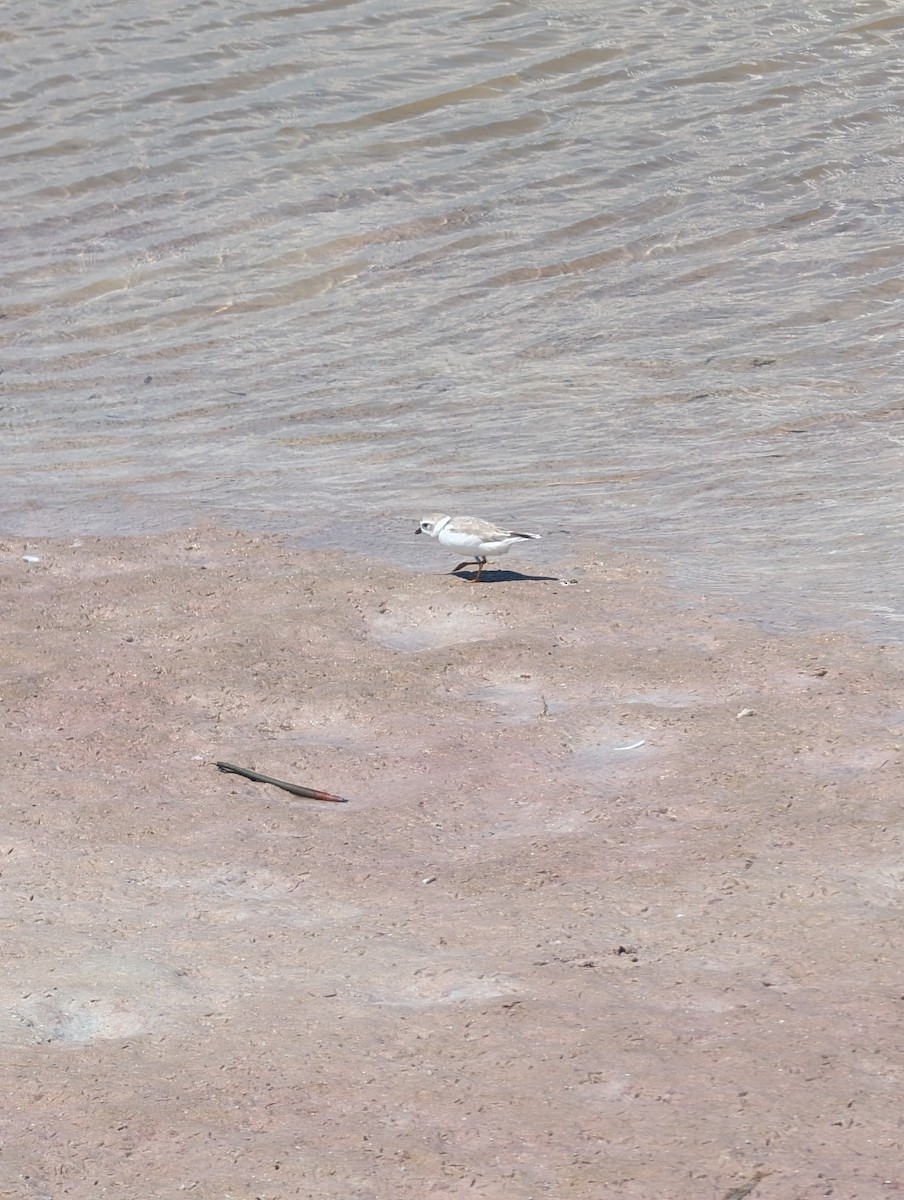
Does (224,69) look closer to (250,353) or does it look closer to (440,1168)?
(250,353)

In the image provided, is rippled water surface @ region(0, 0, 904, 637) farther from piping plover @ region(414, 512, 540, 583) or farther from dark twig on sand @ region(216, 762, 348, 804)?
dark twig on sand @ region(216, 762, 348, 804)

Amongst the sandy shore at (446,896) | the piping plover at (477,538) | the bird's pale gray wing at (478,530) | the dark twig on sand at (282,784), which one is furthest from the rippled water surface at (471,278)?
the dark twig on sand at (282,784)

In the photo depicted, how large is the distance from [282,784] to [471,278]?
6.97m

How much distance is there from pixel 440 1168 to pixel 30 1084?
0.99 m

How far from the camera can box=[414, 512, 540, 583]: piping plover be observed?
23.3 ft

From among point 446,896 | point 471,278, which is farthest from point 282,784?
point 471,278

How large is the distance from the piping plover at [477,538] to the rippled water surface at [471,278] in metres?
0.47

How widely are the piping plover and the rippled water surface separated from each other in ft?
1.54

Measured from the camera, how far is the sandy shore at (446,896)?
3.43 meters

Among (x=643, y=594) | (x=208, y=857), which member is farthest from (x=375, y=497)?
(x=208, y=857)

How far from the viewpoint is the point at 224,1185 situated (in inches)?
131

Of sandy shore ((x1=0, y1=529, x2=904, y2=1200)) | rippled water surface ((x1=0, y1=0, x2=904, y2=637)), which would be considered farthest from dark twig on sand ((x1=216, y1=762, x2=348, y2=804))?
rippled water surface ((x1=0, y1=0, x2=904, y2=637))

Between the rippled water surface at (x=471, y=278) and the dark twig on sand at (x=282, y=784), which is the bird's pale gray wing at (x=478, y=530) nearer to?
→ the rippled water surface at (x=471, y=278)

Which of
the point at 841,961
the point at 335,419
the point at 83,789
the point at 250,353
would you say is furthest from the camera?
the point at 250,353
